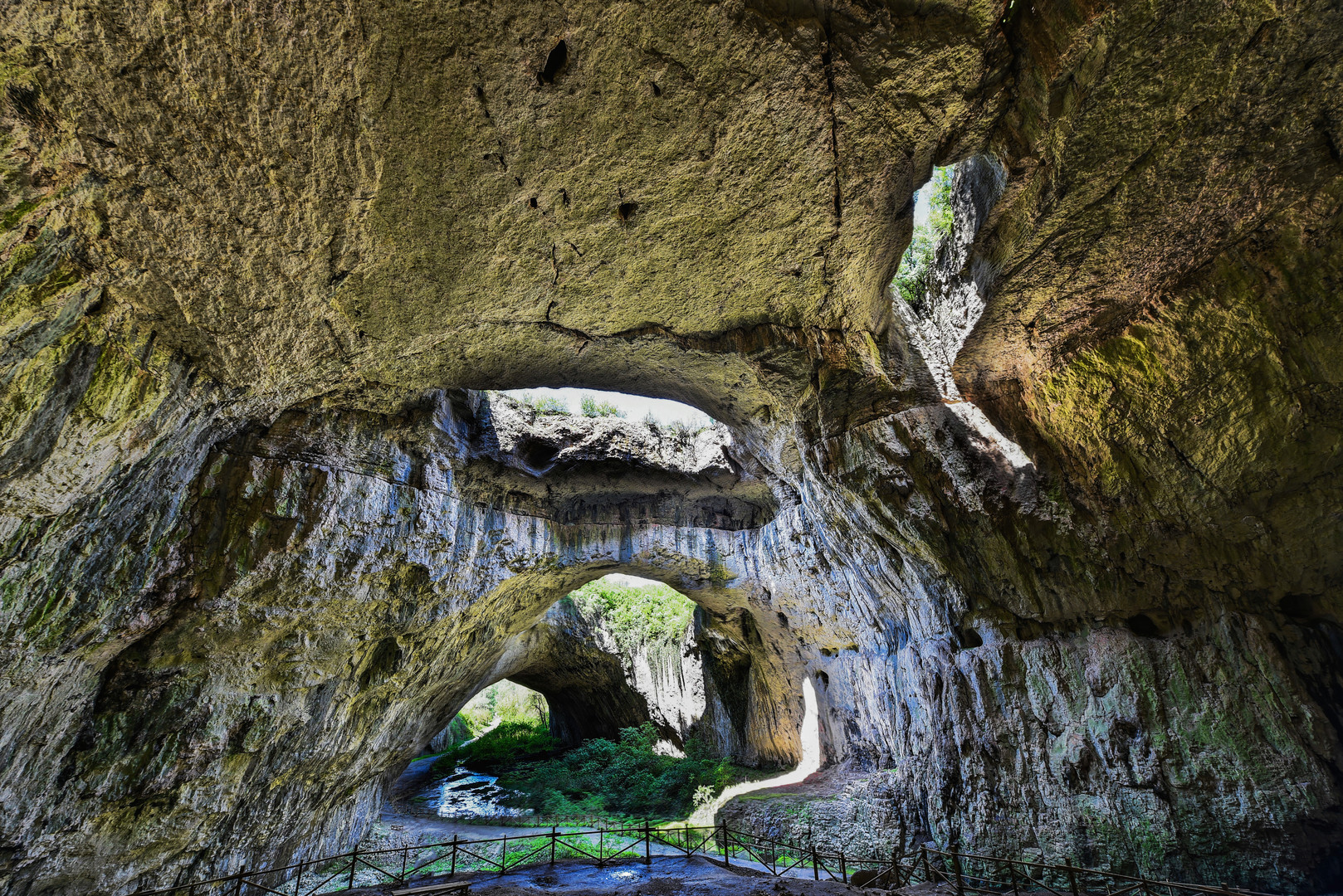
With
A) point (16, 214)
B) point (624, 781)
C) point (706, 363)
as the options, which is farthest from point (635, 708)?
point (16, 214)

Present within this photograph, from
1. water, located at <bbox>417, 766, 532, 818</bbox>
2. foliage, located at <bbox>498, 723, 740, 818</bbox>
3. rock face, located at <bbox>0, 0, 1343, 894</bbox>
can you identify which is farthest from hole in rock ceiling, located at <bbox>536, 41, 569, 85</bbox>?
water, located at <bbox>417, 766, 532, 818</bbox>

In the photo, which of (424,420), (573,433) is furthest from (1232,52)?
(573,433)

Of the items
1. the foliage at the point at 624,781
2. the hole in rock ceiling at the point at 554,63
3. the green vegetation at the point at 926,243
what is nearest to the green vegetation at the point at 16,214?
the hole in rock ceiling at the point at 554,63

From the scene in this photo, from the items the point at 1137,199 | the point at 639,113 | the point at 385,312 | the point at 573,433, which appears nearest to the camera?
the point at 639,113

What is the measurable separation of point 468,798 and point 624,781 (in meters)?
6.87

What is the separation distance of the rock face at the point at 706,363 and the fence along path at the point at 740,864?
328 millimetres

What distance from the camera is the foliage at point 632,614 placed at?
19.1 m

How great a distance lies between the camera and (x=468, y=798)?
66.6 ft

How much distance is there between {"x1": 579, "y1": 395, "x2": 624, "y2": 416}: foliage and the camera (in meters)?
12.8

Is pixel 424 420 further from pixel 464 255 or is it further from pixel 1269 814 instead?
pixel 1269 814

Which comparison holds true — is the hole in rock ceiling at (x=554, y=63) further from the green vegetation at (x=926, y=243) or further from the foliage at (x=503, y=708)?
the foliage at (x=503, y=708)

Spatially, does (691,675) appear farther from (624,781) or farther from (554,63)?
(554,63)

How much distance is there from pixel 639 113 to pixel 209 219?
10.4 feet

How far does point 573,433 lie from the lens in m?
12.1
